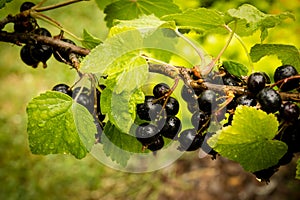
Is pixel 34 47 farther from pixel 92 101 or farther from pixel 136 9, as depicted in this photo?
pixel 136 9

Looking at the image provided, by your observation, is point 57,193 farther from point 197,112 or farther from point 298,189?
point 197,112

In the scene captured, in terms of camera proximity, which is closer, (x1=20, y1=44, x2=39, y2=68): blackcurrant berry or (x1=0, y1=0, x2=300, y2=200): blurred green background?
(x1=20, y1=44, x2=39, y2=68): blackcurrant berry

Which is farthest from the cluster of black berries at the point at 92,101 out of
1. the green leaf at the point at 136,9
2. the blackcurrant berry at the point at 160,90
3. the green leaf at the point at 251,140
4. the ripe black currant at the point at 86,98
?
the green leaf at the point at 136,9

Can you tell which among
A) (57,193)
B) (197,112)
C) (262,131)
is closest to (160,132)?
(197,112)

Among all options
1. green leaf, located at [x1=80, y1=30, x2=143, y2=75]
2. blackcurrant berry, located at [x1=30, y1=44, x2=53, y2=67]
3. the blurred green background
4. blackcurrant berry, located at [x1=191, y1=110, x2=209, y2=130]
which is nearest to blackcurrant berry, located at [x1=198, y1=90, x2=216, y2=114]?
blackcurrant berry, located at [x1=191, y1=110, x2=209, y2=130]

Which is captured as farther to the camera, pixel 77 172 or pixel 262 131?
pixel 77 172

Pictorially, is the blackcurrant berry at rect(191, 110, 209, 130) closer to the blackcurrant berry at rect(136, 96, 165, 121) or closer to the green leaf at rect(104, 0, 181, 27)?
the blackcurrant berry at rect(136, 96, 165, 121)

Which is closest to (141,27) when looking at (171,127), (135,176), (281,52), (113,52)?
(113,52)
